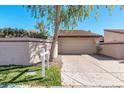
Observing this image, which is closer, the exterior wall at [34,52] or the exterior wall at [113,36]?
the exterior wall at [34,52]

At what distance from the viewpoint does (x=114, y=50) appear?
17141mm

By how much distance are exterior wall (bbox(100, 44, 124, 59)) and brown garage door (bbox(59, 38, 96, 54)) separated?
2.33 m

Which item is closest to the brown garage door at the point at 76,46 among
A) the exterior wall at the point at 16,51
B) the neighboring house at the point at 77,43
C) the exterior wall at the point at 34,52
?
the neighboring house at the point at 77,43

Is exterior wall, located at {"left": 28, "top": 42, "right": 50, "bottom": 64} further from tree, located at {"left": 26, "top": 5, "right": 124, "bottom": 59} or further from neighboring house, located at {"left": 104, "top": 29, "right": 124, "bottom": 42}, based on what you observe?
neighboring house, located at {"left": 104, "top": 29, "right": 124, "bottom": 42}

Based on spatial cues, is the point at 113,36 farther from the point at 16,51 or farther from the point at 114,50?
the point at 16,51

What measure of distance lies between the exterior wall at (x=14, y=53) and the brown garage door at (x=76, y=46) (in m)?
12.1

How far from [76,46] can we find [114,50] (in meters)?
6.45

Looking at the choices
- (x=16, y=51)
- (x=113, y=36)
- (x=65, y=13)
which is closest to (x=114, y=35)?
(x=113, y=36)

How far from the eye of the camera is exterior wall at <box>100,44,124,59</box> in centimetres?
1596

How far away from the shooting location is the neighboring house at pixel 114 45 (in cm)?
1603

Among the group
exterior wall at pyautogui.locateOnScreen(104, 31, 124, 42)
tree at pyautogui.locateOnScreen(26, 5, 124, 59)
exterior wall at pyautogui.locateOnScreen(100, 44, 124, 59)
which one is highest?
tree at pyautogui.locateOnScreen(26, 5, 124, 59)

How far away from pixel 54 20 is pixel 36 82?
6.57 meters

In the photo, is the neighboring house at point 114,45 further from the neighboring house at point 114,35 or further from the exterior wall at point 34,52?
the exterior wall at point 34,52

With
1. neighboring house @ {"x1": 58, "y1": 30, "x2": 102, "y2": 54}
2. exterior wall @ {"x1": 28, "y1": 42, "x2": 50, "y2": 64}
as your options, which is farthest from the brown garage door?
exterior wall @ {"x1": 28, "y1": 42, "x2": 50, "y2": 64}
